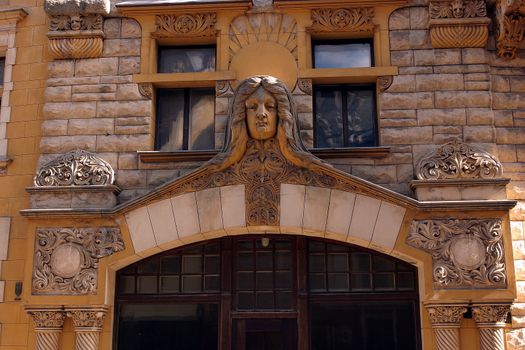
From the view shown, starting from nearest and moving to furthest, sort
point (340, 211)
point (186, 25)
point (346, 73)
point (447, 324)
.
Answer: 1. point (447, 324)
2. point (340, 211)
3. point (346, 73)
4. point (186, 25)

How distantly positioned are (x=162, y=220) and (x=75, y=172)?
170cm

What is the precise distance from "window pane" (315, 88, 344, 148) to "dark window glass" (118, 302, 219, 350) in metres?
3.35

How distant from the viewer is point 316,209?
10.4m

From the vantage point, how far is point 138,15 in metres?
11.7

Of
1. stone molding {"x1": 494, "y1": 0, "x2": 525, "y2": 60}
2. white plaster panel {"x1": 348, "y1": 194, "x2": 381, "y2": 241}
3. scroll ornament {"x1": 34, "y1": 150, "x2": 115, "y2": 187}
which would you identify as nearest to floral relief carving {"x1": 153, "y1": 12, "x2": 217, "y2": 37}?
scroll ornament {"x1": 34, "y1": 150, "x2": 115, "y2": 187}

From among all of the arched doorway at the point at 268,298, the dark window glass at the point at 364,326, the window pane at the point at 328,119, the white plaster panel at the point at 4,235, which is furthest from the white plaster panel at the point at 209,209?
the white plaster panel at the point at 4,235

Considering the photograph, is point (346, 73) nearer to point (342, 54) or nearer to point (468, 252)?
point (342, 54)

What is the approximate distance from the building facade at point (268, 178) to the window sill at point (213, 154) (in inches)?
0.9

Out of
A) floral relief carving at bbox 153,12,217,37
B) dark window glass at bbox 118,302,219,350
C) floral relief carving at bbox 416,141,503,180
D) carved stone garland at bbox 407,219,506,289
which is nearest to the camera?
carved stone garland at bbox 407,219,506,289

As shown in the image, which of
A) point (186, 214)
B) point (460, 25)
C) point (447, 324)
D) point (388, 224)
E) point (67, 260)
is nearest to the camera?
point (447, 324)

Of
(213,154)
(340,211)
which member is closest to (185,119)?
(213,154)

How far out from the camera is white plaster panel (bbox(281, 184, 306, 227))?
34.2 ft

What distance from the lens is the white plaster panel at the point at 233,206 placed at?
1050 centimetres

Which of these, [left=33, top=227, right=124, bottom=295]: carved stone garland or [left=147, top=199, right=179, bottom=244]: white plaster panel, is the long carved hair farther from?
[left=33, top=227, right=124, bottom=295]: carved stone garland
